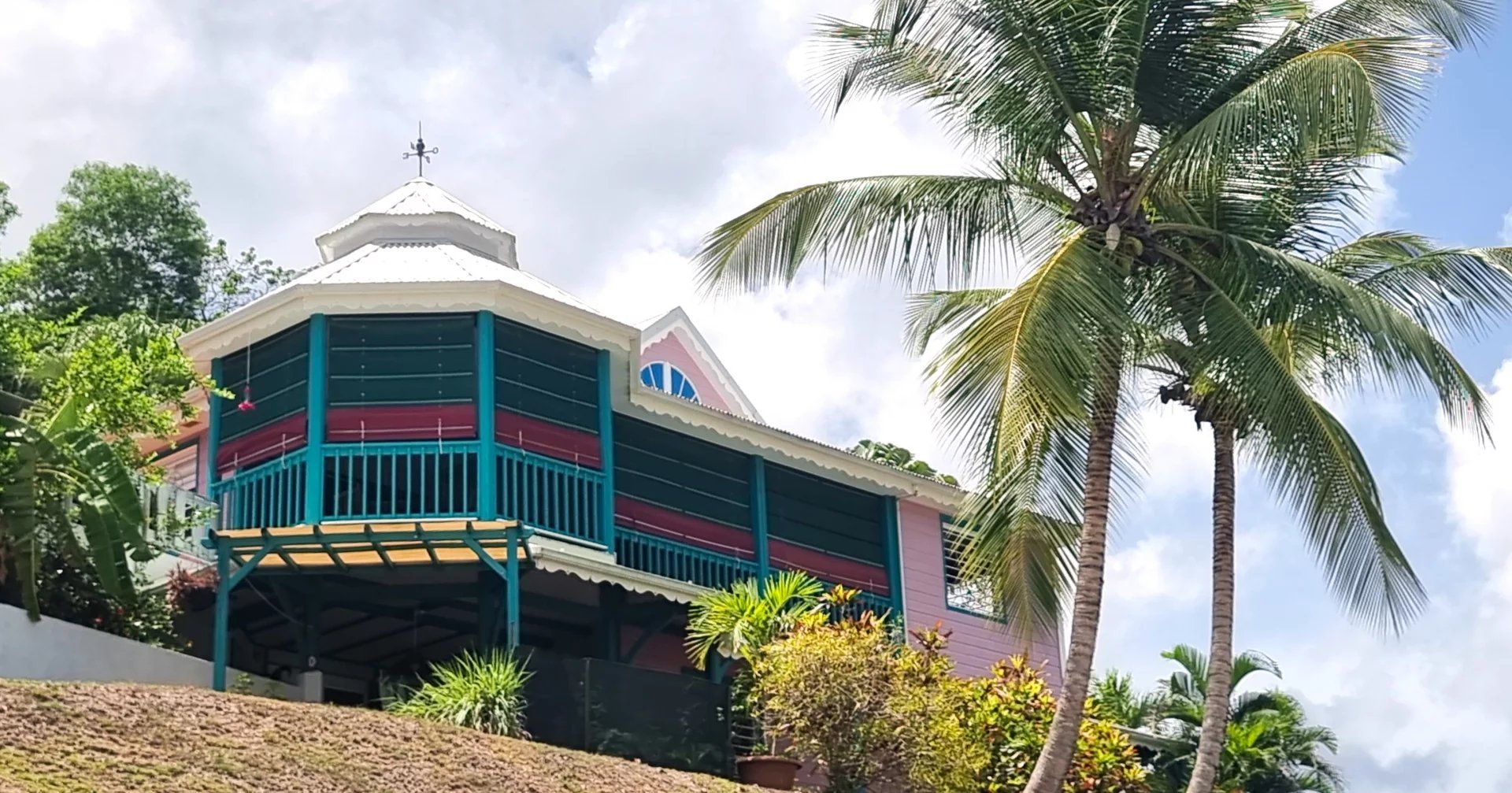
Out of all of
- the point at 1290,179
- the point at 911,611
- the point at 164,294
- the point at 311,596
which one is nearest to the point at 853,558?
the point at 911,611

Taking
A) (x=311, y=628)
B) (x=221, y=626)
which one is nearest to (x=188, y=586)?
(x=311, y=628)

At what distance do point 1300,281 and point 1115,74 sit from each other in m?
2.38

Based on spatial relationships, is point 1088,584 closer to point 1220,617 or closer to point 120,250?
point 1220,617

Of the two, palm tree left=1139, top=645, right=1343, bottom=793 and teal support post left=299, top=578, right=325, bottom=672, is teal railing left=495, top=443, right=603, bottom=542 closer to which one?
teal support post left=299, top=578, right=325, bottom=672

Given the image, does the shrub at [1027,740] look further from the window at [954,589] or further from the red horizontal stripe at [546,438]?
the window at [954,589]

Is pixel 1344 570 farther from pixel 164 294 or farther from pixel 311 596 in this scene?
pixel 164 294

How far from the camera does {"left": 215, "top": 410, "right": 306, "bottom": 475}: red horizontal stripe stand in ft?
65.6

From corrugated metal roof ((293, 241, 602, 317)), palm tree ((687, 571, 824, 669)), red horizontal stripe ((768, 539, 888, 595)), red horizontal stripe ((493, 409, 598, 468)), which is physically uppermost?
corrugated metal roof ((293, 241, 602, 317))

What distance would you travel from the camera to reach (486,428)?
19.4 m

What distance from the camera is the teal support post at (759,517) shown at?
23047 mm

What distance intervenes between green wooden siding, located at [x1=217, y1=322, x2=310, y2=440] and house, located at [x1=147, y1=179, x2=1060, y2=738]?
0.09 feet

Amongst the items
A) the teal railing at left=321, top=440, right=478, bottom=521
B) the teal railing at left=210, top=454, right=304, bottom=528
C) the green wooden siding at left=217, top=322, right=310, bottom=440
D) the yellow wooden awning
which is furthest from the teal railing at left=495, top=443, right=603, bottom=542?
the green wooden siding at left=217, top=322, right=310, bottom=440

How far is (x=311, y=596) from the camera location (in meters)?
19.9

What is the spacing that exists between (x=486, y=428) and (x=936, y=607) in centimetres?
820
